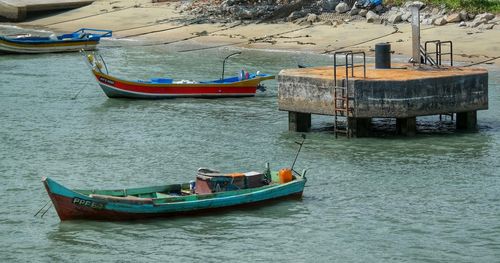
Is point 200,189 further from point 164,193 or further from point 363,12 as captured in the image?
point 363,12

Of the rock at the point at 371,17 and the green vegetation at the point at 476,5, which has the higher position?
the green vegetation at the point at 476,5

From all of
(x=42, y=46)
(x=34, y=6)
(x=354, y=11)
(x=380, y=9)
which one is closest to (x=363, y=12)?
(x=354, y=11)

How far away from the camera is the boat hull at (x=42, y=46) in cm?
5625

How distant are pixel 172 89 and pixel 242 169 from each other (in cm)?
1186

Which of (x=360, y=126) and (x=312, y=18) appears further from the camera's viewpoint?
(x=312, y=18)

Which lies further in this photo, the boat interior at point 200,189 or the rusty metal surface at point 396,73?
the rusty metal surface at point 396,73

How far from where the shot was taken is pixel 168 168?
3206cm

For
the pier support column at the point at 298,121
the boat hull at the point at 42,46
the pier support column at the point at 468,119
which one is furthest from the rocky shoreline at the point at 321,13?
the pier support column at the point at 298,121

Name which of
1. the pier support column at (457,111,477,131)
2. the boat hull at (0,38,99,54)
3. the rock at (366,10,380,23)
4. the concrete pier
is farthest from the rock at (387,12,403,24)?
the pier support column at (457,111,477,131)

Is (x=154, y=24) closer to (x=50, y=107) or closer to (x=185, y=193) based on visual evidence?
(x=50, y=107)

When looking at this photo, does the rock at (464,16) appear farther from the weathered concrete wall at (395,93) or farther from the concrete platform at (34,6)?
the concrete platform at (34,6)

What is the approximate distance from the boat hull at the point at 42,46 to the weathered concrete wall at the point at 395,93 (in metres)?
22.4

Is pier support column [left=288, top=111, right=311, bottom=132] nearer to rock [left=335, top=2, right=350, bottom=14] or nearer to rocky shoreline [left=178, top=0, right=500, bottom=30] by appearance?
rocky shoreline [left=178, top=0, right=500, bottom=30]

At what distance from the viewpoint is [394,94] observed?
33781mm
